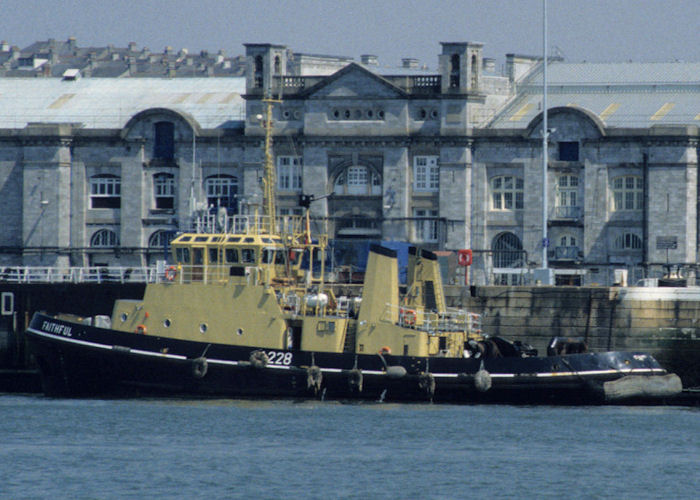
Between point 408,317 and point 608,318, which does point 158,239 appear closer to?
point 608,318

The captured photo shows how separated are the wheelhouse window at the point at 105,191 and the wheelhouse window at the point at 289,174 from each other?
8.52m

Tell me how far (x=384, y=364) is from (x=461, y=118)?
113ft

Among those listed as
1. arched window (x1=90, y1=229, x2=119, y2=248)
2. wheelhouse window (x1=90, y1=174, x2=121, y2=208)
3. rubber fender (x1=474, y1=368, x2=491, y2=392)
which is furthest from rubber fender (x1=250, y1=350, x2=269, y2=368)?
wheelhouse window (x1=90, y1=174, x2=121, y2=208)

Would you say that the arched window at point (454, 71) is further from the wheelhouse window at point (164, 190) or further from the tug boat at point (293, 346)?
the tug boat at point (293, 346)

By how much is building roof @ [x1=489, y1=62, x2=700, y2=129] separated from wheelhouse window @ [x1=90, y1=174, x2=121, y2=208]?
62.9 feet

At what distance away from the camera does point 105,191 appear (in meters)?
97.0

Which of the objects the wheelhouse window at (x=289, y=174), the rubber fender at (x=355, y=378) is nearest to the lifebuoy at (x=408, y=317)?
the rubber fender at (x=355, y=378)

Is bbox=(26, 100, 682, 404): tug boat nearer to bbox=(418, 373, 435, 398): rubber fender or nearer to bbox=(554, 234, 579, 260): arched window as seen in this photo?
bbox=(418, 373, 435, 398): rubber fender

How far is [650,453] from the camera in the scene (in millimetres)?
50875

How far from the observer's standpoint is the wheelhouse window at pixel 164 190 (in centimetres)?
9638

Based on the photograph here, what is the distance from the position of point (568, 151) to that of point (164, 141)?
20225 millimetres

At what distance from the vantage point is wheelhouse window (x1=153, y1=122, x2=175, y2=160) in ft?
314

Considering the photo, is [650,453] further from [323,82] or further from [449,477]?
[323,82]

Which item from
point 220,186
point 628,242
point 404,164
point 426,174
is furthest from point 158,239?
point 628,242
